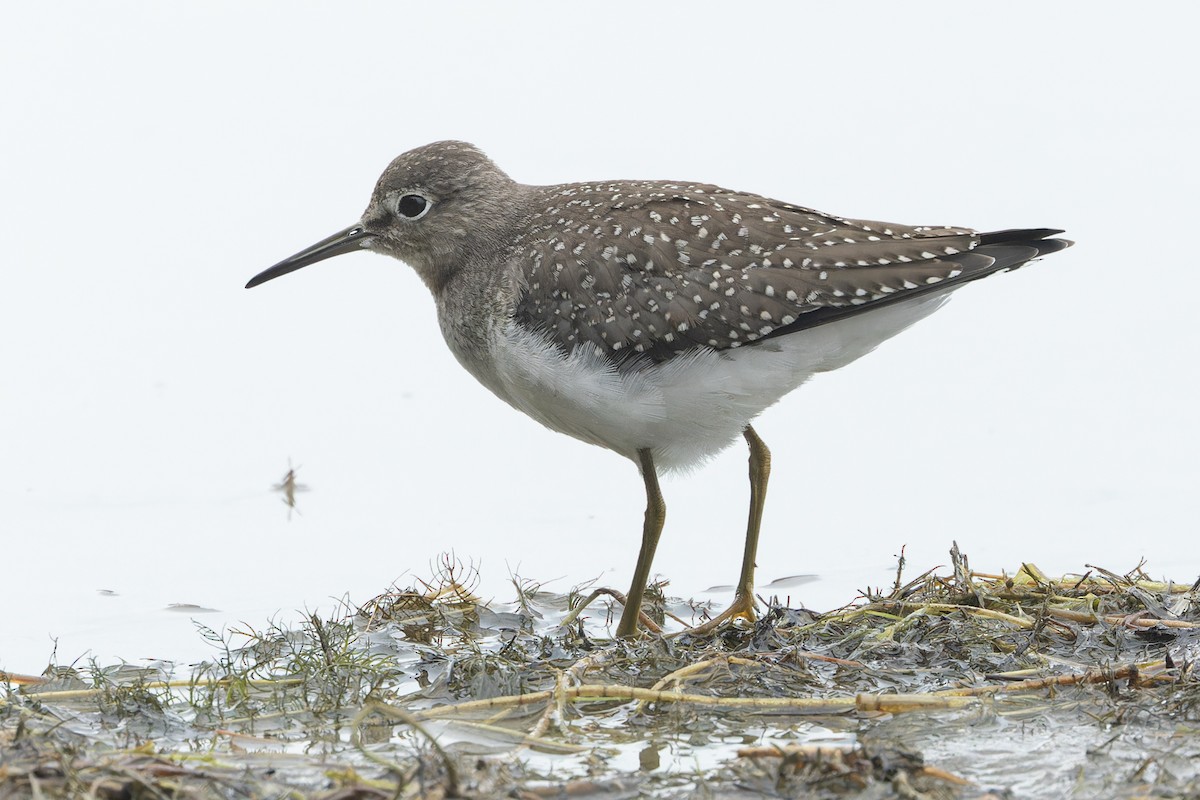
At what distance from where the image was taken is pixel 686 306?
7297mm

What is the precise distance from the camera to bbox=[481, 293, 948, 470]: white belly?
7309 mm

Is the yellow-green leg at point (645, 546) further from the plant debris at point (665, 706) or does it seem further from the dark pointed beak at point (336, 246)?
the dark pointed beak at point (336, 246)

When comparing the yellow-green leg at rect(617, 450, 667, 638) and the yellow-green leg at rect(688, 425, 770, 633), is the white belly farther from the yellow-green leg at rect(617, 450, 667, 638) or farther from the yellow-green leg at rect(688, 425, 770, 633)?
the yellow-green leg at rect(688, 425, 770, 633)

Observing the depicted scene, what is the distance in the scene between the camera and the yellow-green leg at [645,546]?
762 centimetres

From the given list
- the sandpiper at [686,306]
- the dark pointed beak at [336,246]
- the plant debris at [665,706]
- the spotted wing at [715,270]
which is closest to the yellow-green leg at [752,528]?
the sandpiper at [686,306]

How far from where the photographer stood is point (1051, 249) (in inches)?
295

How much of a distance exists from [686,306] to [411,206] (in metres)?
2.20

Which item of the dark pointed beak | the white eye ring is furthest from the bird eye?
the dark pointed beak

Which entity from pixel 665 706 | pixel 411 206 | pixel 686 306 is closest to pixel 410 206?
pixel 411 206

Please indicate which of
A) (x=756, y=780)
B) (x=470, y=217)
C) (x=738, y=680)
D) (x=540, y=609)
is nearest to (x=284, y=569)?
(x=540, y=609)

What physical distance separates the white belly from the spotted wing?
10 cm

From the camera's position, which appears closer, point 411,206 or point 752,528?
point 752,528

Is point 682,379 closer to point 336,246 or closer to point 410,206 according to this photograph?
point 410,206

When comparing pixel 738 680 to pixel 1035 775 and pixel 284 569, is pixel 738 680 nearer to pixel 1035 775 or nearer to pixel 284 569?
pixel 1035 775
